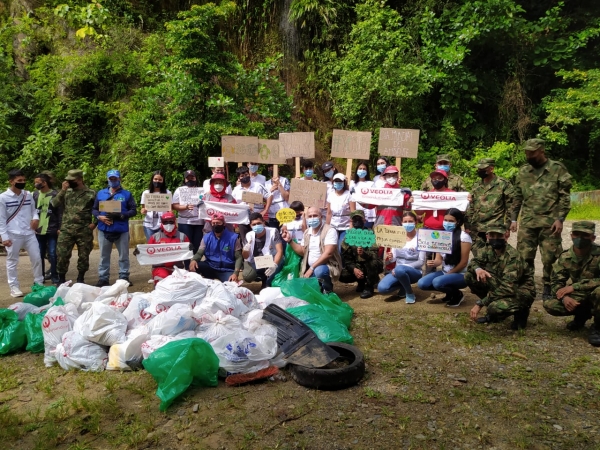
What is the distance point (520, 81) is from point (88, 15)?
1350cm

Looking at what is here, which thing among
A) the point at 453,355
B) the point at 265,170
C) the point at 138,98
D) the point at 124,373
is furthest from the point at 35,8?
the point at 453,355

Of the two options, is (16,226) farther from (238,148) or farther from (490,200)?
(490,200)

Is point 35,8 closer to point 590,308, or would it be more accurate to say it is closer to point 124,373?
point 124,373

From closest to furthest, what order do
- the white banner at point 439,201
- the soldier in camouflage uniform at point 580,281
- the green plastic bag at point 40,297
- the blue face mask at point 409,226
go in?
the soldier in camouflage uniform at point 580,281
the green plastic bag at point 40,297
the white banner at point 439,201
the blue face mask at point 409,226

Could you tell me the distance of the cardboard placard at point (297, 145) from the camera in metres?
8.51

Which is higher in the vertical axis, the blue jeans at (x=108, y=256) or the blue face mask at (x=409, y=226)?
the blue face mask at (x=409, y=226)

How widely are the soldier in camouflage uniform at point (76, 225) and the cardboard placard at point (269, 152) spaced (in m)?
2.80

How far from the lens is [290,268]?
705 centimetres

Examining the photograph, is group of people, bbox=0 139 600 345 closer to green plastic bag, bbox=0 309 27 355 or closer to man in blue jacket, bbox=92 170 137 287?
man in blue jacket, bbox=92 170 137 287

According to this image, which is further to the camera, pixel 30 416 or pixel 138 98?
pixel 138 98

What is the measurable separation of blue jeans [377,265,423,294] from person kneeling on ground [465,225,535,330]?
3.60ft

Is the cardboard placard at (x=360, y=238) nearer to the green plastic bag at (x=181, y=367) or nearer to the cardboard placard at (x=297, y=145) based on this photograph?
the cardboard placard at (x=297, y=145)

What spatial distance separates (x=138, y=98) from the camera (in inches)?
592

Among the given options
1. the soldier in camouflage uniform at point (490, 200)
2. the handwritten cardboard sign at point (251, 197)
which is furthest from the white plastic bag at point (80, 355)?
the soldier in camouflage uniform at point (490, 200)
